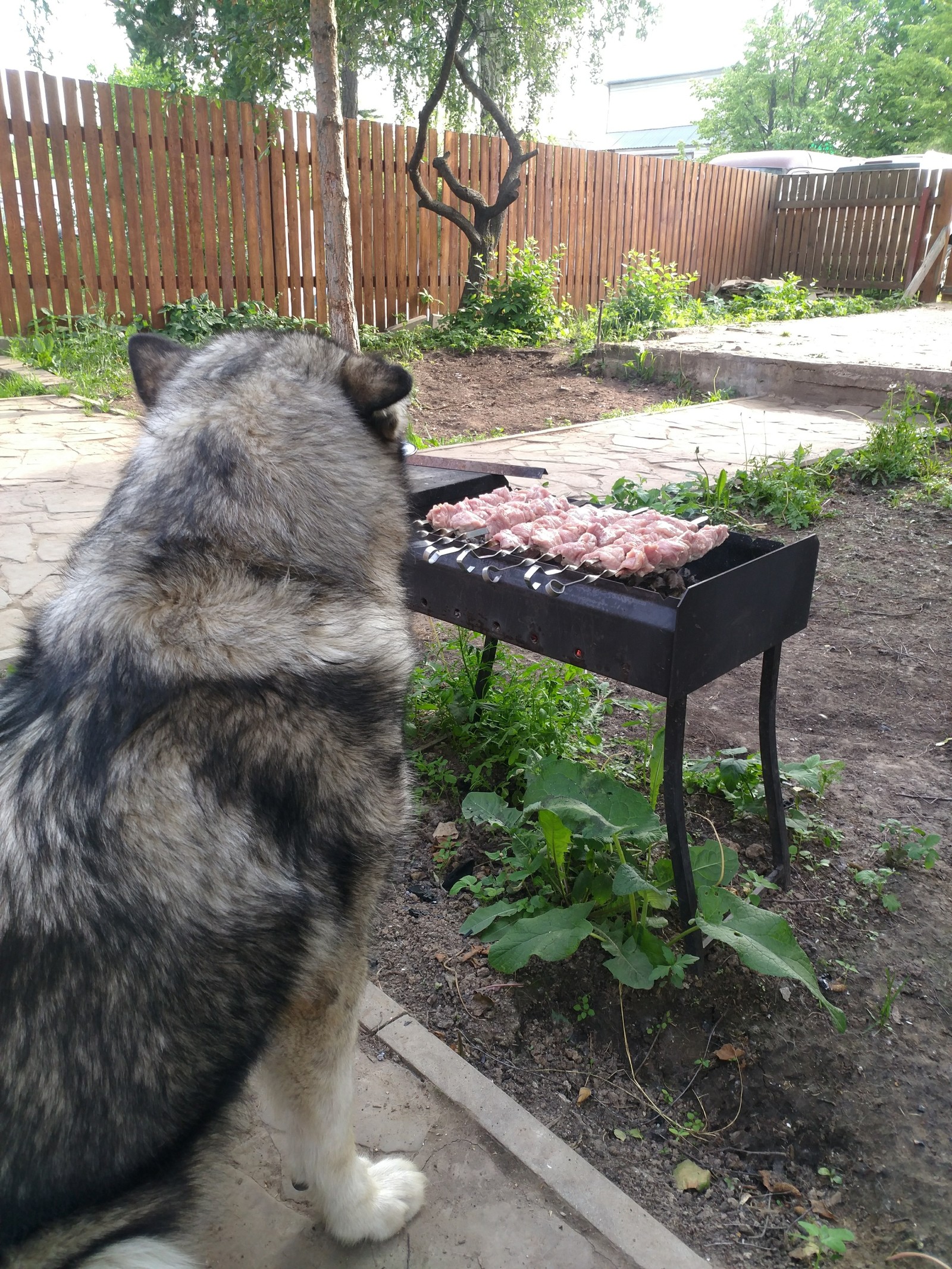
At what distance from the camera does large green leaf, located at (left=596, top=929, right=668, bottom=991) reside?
7.29ft

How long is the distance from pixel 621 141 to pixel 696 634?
73.3 metres

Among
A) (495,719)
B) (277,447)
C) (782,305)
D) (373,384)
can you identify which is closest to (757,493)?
(495,719)

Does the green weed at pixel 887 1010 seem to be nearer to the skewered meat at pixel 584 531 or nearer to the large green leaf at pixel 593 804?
the large green leaf at pixel 593 804

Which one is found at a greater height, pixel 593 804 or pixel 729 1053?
pixel 593 804

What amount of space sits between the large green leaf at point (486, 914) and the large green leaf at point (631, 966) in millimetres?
284

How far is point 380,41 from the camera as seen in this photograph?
45.6 ft

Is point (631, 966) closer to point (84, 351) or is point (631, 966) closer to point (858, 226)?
point (84, 351)

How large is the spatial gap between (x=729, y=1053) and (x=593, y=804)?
731mm

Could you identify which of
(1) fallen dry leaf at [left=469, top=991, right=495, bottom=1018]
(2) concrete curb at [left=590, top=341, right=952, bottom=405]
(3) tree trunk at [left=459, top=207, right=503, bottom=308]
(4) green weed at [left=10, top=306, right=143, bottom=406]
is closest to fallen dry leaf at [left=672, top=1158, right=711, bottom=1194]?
(1) fallen dry leaf at [left=469, top=991, right=495, bottom=1018]

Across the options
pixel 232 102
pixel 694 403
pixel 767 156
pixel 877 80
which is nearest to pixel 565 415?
pixel 694 403

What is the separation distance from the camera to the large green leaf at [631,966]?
2.22 metres

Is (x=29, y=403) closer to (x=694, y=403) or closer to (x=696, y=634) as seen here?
(x=694, y=403)

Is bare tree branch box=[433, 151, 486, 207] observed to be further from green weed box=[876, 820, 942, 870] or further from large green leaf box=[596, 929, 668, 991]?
large green leaf box=[596, 929, 668, 991]

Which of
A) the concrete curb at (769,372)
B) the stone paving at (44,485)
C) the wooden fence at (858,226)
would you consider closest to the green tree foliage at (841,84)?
the wooden fence at (858,226)
